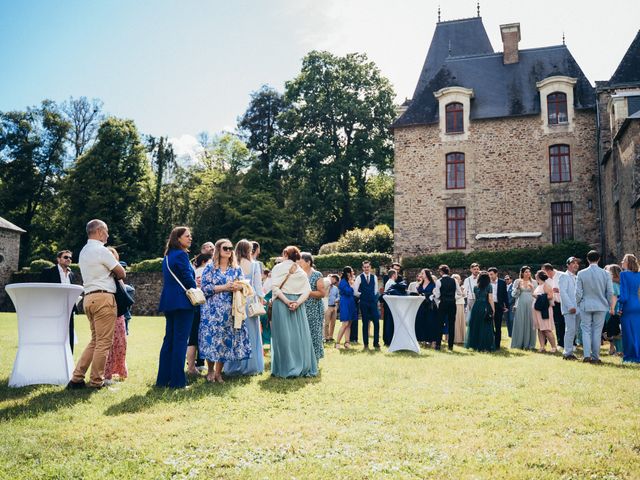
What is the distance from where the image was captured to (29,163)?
4275 centimetres

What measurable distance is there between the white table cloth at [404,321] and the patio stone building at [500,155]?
16.5m

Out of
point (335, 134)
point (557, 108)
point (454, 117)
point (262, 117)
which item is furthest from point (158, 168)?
point (557, 108)

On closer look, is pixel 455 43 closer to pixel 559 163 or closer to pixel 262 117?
pixel 559 163

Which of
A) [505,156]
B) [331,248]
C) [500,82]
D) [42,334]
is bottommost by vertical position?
[42,334]

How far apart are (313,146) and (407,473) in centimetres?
3515

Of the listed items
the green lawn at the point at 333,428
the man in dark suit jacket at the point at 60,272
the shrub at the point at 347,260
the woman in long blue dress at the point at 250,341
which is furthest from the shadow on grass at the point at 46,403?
the shrub at the point at 347,260

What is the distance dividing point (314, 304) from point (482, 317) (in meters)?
4.55

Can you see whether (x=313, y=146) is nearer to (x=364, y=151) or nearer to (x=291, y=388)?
(x=364, y=151)

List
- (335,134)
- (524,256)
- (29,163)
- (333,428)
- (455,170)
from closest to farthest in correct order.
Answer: (333,428)
(524,256)
(455,170)
(335,134)
(29,163)

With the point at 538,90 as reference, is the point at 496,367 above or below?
below

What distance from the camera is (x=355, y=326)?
1383cm

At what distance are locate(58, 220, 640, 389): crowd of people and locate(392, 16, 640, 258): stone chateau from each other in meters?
14.8

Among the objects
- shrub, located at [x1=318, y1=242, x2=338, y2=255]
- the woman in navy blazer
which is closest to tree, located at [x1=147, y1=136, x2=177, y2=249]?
shrub, located at [x1=318, y1=242, x2=338, y2=255]

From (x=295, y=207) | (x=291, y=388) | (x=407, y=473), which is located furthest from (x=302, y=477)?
(x=295, y=207)
